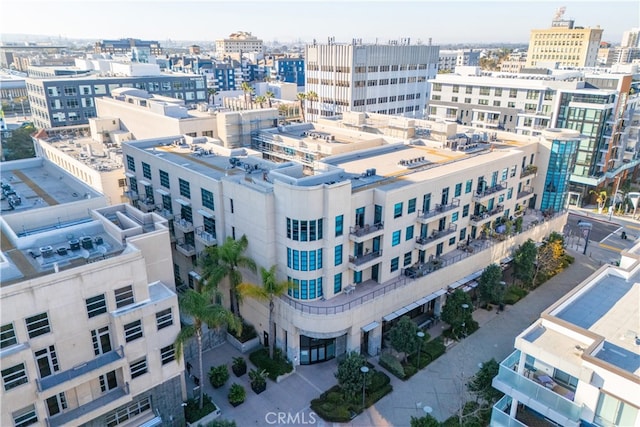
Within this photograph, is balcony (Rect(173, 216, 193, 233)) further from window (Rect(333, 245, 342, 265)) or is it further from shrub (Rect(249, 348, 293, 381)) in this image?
window (Rect(333, 245, 342, 265))

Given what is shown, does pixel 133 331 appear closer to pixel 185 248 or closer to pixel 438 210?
pixel 185 248

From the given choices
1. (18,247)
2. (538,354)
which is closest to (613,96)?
(538,354)

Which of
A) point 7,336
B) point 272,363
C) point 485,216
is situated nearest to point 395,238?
point 485,216

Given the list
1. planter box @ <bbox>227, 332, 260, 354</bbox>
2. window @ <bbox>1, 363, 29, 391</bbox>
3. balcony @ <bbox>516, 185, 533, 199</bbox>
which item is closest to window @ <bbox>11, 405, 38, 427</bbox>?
window @ <bbox>1, 363, 29, 391</bbox>

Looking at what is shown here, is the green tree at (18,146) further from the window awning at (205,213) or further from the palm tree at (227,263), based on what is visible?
the palm tree at (227,263)

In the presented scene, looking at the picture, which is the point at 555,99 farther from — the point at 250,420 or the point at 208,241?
the point at 250,420
